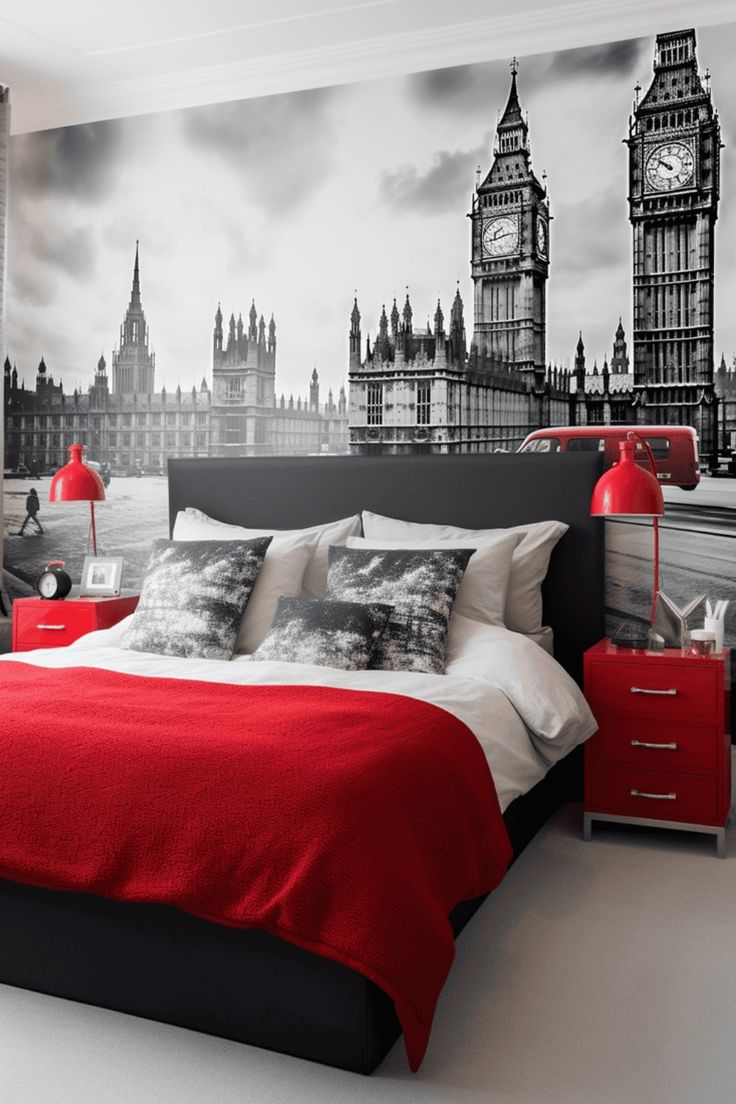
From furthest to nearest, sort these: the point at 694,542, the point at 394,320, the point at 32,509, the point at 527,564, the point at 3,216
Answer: the point at 32,509
the point at 3,216
the point at 394,320
the point at 694,542
the point at 527,564

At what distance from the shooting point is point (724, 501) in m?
4.18

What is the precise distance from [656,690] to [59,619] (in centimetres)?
256

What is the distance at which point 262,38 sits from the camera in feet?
15.1

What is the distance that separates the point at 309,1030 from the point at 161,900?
1.27 feet

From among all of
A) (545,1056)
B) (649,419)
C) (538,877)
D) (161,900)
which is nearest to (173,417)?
(649,419)

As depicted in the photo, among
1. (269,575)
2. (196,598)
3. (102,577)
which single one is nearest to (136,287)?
(102,577)

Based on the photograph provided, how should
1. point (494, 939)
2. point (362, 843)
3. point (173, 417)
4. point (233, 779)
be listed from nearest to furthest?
point (362, 843) < point (233, 779) < point (494, 939) < point (173, 417)

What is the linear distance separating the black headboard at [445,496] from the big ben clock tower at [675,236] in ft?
2.57

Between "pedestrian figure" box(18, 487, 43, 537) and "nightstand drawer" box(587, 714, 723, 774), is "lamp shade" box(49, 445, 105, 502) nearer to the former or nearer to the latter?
"pedestrian figure" box(18, 487, 43, 537)

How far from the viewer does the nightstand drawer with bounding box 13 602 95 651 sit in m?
4.21

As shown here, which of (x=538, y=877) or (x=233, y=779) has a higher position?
(x=233, y=779)

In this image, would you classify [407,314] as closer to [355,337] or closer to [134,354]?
[355,337]

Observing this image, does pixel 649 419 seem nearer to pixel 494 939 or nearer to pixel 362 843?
pixel 494 939

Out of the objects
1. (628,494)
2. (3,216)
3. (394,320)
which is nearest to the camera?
(628,494)
